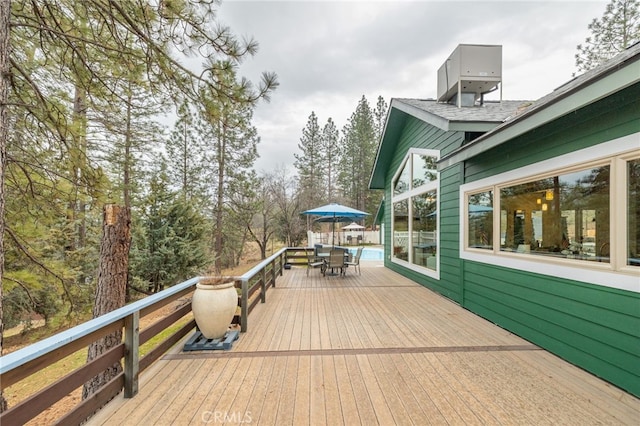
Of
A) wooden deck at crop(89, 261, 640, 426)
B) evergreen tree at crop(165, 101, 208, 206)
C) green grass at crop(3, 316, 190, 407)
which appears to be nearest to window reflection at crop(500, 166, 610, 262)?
wooden deck at crop(89, 261, 640, 426)

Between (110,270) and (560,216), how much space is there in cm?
515

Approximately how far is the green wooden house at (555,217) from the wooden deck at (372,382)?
1.16ft

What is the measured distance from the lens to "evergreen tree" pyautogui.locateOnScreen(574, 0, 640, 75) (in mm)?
8586

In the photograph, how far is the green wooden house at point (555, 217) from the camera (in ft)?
7.35

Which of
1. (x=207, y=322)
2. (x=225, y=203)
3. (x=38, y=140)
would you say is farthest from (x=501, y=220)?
(x=225, y=203)

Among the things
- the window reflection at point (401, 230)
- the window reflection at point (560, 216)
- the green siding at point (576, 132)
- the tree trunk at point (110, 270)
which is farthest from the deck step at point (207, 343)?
the window reflection at point (401, 230)

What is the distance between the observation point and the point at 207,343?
3.00m

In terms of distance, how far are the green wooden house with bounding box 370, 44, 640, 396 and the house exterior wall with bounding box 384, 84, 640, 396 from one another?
0.01 meters

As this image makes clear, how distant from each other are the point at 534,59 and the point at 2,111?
36.9 ft

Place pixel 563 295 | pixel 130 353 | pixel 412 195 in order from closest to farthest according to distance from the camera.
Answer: pixel 130 353 → pixel 563 295 → pixel 412 195

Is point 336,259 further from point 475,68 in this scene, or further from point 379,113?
point 379,113

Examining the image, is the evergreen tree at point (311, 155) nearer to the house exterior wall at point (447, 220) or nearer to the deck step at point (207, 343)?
the house exterior wall at point (447, 220)

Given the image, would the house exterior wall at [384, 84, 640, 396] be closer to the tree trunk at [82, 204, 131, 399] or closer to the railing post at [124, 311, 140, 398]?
the railing post at [124, 311, 140, 398]

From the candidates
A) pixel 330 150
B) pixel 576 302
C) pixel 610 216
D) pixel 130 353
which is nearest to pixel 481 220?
pixel 576 302
